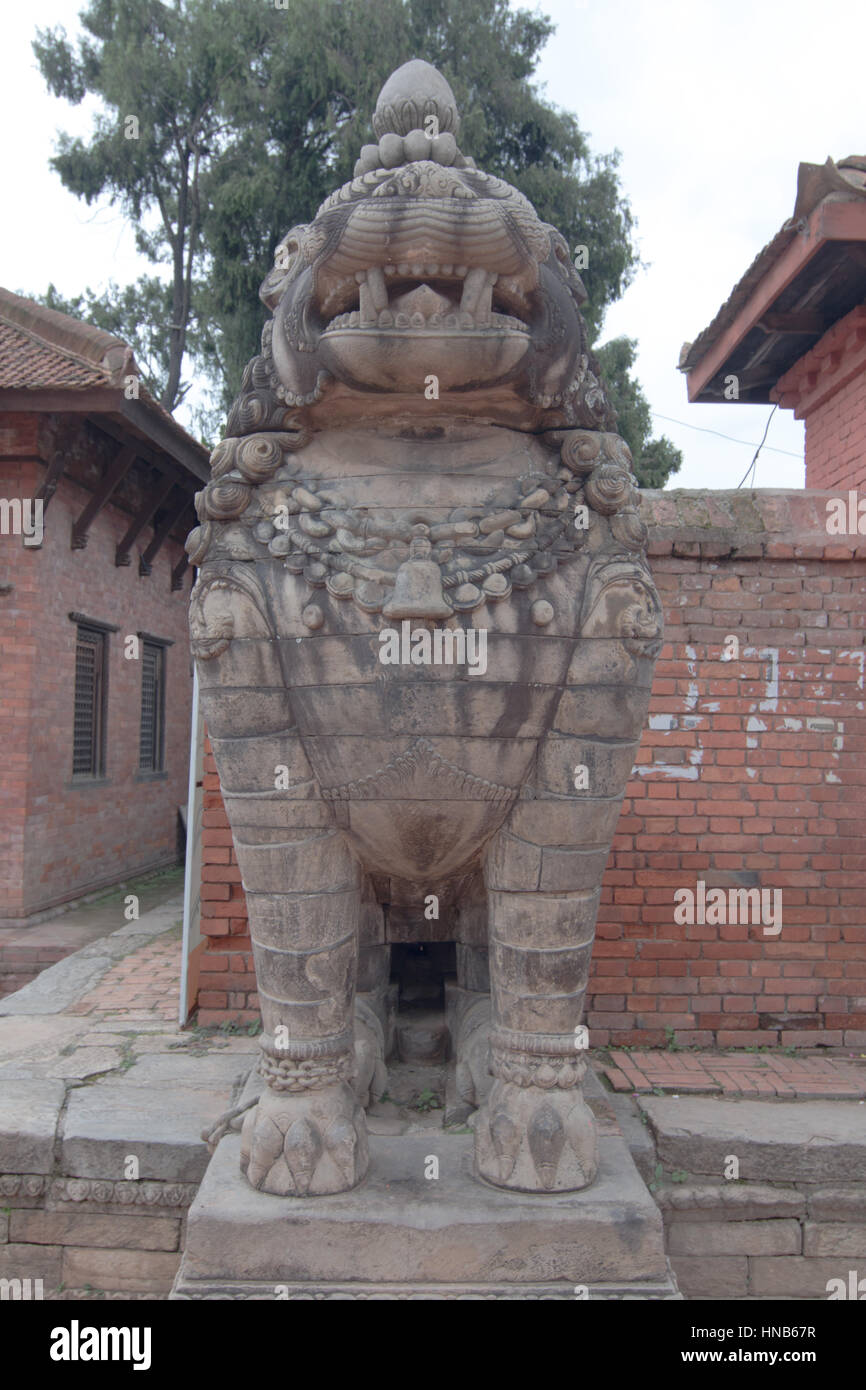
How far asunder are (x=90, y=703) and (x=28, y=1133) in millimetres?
6378

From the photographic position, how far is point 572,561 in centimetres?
202

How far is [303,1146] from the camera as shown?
6.65 ft

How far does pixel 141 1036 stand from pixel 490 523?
2.72 meters

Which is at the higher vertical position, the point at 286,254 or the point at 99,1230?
the point at 286,254

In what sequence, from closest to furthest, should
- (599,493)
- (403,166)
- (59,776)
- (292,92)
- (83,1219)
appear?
(403,166), (599,493), (83,1219), (59,776), (292,92)

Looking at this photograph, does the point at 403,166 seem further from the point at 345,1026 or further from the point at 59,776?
the point at 59,776

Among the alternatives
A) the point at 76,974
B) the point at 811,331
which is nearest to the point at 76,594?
the point at 76,974

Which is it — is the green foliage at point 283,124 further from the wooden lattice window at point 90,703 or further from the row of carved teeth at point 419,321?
the row of carved teeth at point 419,321

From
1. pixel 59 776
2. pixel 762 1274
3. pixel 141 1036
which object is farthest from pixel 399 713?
pixel 59 776

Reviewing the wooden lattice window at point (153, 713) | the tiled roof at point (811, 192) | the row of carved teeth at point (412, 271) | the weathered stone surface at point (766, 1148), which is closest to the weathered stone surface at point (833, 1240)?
the weathered stone surface at point (766, 1148)

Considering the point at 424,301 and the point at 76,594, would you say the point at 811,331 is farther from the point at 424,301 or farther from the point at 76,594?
the point at 76,594

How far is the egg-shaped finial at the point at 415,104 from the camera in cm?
206

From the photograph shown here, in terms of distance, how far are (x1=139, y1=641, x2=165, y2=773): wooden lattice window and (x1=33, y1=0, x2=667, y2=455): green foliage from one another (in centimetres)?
401

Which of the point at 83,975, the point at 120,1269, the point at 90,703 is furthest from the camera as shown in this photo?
the point at 90,703
